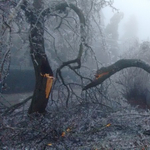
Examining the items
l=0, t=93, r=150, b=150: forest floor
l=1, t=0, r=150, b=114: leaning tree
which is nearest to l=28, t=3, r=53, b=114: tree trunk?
l=1, t=0, r=150, b=114: leaning tree

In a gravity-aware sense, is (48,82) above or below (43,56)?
below

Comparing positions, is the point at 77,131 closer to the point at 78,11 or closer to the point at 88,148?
the point at 88,148

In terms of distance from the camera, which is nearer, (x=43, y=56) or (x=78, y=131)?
(x=78, y=131)

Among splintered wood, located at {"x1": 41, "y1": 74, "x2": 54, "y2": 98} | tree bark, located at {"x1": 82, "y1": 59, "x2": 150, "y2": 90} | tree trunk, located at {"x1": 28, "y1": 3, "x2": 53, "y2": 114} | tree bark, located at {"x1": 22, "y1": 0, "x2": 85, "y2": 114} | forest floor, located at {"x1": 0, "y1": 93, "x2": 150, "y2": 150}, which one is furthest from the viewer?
splintered wood, located at {"x1": 41, "y1": 74, "x2": 54, "y2": 98}

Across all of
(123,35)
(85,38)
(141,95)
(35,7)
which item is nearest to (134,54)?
(141,95)

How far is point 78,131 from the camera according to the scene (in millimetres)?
4992

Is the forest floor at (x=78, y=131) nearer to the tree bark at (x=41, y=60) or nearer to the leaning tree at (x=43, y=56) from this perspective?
the tree bark at (x=41, y=60)

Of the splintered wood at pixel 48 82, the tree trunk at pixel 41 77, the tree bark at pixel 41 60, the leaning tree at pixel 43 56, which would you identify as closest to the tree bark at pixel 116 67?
the leaning tree at pixel 43 56

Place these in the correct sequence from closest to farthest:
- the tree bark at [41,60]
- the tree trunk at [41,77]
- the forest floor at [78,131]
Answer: the forest floor at [78,131] < the tree bark at [41,60] < the tree trunk at [41,77]

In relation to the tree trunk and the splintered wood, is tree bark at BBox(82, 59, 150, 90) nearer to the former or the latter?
the splintered wood

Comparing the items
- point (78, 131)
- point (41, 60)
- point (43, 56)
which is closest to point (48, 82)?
point (41, 60)

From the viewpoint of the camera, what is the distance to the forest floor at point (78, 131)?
173 inches

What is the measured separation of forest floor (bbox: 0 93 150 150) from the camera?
173 inches

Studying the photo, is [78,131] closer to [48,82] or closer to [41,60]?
[48,82]
